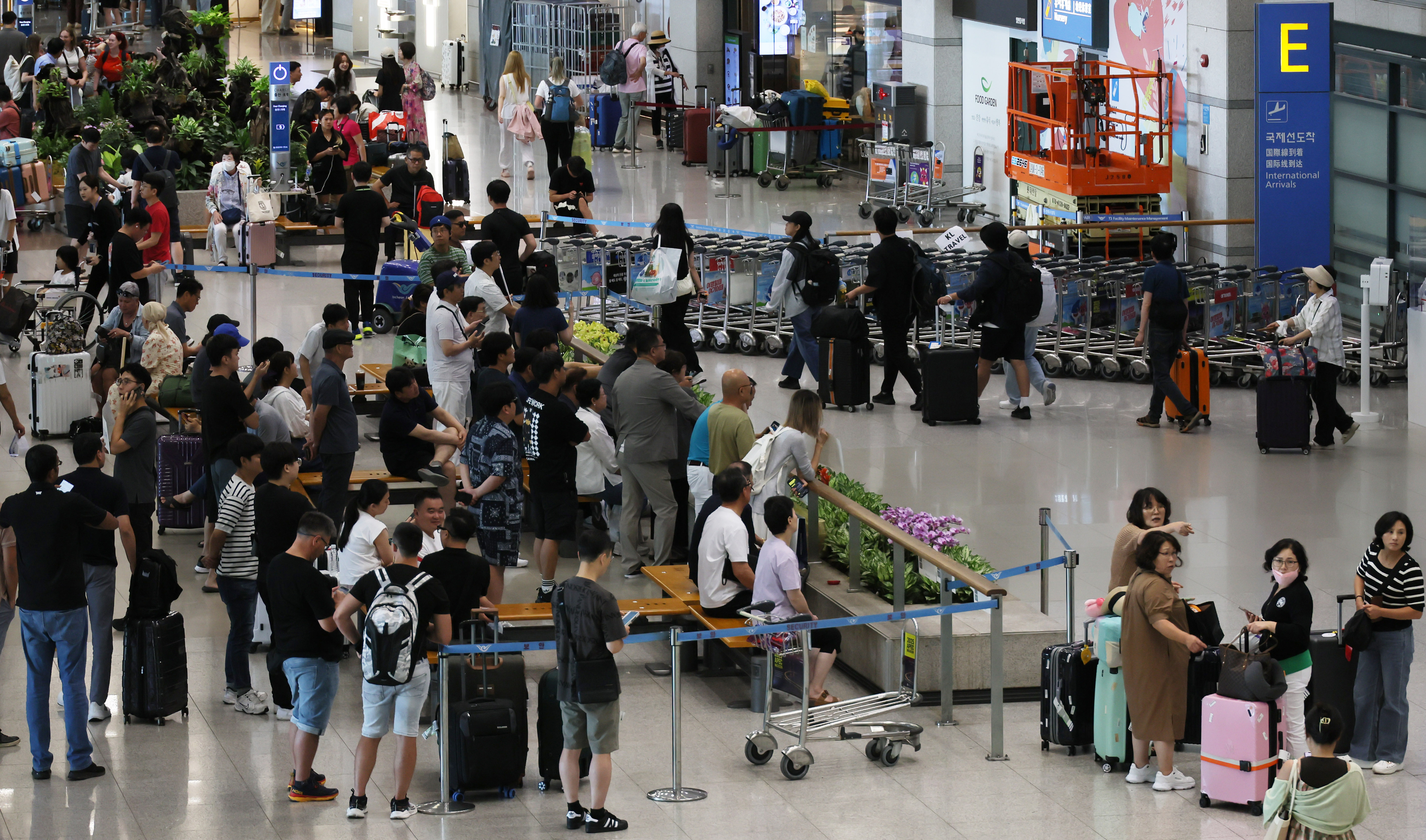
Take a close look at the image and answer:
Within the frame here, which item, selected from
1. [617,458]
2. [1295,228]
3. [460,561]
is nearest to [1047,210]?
[1295,228]

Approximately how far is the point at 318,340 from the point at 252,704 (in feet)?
11.8

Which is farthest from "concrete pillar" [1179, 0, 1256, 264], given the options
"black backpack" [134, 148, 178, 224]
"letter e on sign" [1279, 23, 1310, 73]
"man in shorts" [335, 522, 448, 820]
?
"man in shorts" [335, 522, 448, 820]

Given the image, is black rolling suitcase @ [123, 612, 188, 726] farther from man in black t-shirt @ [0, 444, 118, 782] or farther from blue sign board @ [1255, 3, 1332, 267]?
blue sign board @ [1255, 3, 1332, 267]

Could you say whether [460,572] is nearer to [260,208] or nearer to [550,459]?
[550,459]

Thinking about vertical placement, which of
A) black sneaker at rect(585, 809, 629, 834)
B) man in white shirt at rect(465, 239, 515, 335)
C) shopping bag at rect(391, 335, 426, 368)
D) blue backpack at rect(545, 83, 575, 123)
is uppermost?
blue backpack at rect(545, 83, 575, 123)

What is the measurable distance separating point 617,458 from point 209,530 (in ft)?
8.27

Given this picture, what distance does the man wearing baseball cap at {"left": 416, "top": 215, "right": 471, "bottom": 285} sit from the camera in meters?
14.8

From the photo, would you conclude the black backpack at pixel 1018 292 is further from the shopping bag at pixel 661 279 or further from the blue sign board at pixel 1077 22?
the blue sign board at pixel 1077 22

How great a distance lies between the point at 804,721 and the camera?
29.1 feet

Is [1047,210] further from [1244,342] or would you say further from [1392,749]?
[1392,749]

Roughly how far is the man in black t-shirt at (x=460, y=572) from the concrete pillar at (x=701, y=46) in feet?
87.2

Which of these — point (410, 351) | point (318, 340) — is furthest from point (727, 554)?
point (410, 351)

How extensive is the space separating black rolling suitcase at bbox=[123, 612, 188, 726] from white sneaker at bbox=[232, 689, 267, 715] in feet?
1.01

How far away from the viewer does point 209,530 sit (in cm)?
1136
